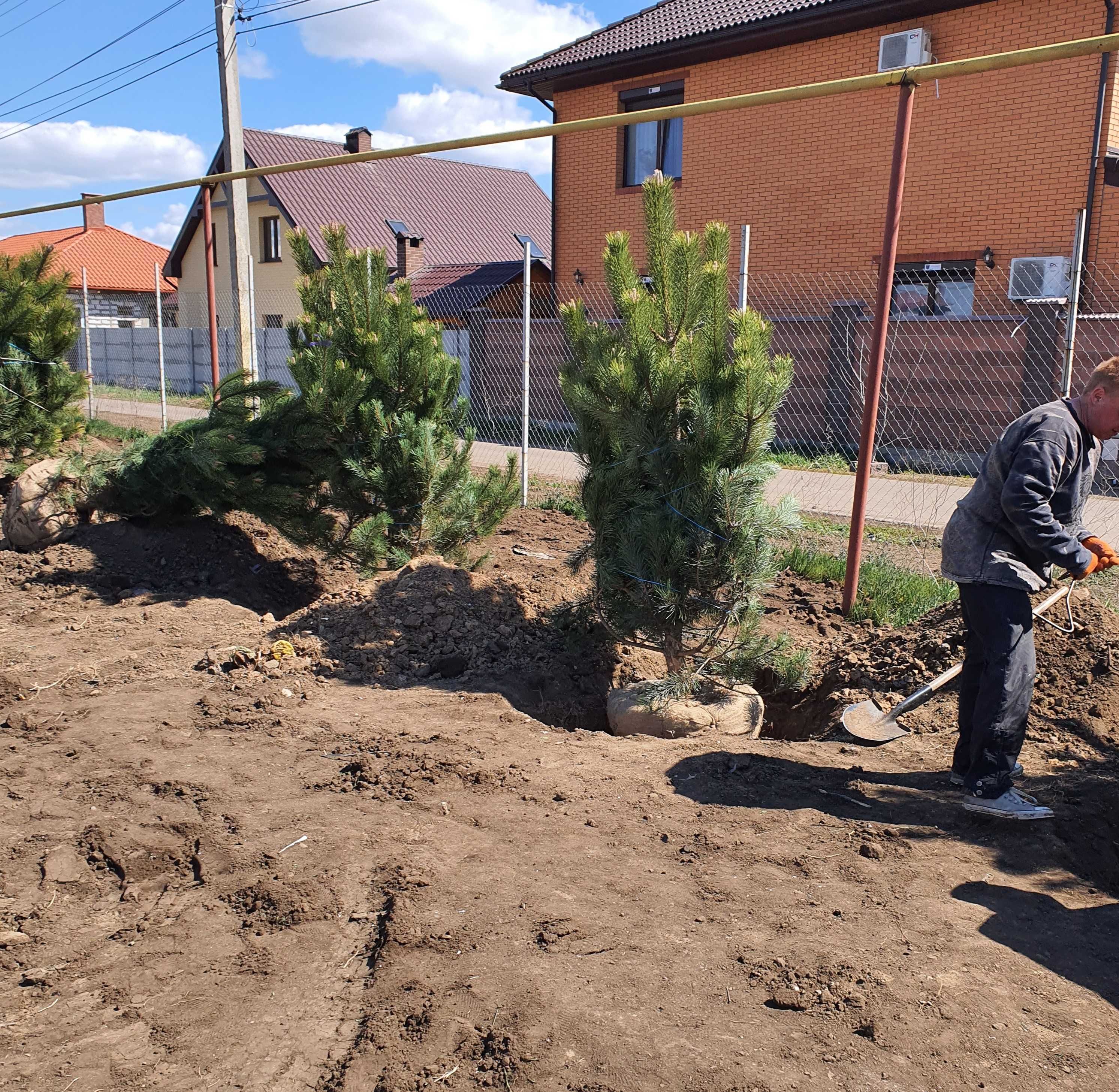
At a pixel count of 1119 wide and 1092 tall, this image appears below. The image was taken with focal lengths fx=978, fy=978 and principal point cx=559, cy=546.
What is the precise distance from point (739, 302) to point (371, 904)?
191 inches

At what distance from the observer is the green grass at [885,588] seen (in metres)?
5.76

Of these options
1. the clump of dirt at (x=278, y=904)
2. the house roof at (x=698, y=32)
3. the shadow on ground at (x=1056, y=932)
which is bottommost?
the clump of dirt at (x=278, y=904)

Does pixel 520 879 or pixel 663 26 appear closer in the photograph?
pixel 520 879

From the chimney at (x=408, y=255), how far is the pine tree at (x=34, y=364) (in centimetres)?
1223

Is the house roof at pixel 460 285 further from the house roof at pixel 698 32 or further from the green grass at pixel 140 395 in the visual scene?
the green grass at pixel 140 395

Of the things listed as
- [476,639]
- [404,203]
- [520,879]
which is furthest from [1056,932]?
[404,203]

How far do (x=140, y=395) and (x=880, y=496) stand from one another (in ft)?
58.0

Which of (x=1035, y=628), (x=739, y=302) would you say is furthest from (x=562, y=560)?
(x=1035, y=628)

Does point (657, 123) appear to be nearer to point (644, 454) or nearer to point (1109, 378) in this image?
point (644, 454)

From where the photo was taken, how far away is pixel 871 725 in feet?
13.8

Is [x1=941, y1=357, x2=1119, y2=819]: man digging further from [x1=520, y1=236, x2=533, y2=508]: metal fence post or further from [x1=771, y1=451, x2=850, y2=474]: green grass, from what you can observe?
[x1=771, y1=451, x2=850, y2=474]: green grass

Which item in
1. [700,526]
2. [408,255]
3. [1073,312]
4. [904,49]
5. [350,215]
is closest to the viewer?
[700,526]

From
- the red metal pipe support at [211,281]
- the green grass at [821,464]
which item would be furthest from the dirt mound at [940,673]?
the green grass at [821,464]

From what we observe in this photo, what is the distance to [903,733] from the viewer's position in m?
4.10
